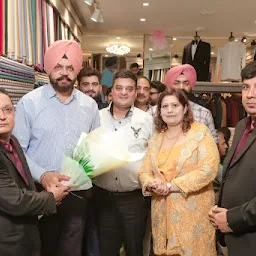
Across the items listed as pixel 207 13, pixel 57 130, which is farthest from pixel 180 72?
pixel 207 13

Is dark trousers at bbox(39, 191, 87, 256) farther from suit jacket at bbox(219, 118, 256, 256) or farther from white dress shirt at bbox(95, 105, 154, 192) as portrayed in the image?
suit jacket at bbox(219, 118, 256, 256)

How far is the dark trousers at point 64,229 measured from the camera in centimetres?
222

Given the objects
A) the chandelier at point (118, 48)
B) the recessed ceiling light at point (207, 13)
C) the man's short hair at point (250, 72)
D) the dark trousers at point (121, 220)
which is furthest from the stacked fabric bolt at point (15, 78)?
the chandelier at point (118, 48)

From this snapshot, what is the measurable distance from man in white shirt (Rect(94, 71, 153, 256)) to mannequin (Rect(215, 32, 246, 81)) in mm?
4408

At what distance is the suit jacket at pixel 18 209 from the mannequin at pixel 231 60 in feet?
17.9

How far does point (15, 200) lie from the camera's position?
156 cm

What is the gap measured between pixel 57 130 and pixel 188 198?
0.90m

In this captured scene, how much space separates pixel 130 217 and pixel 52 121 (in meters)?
0.84

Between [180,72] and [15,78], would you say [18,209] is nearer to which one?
[15,78]

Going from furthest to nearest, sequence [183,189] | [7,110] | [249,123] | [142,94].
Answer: [142,94] → [183,189] → [249,123] → [7,110]

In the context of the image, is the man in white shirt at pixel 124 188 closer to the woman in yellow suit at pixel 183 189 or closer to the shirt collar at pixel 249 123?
the woman in yellow suit at pixel 183 189

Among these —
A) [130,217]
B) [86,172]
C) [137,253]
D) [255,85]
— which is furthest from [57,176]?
[255,85]

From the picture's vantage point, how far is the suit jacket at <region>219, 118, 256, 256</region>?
157 cm

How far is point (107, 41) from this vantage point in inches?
422
